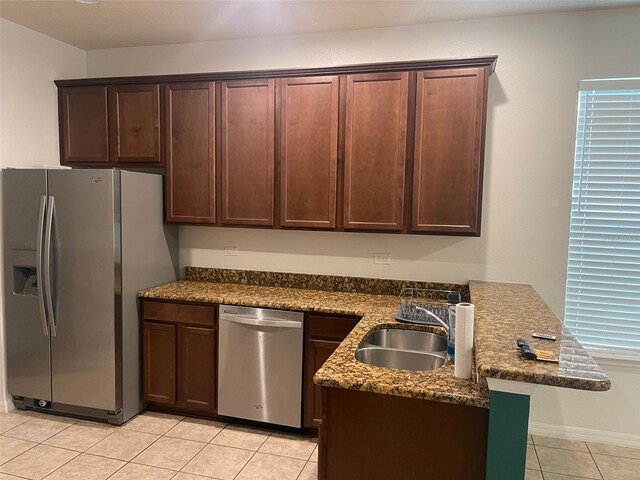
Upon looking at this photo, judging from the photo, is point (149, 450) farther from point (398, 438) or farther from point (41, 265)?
point (398, 438)

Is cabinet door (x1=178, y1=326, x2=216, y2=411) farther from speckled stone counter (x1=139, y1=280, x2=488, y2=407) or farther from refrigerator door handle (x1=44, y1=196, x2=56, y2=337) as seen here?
refrigerator door handle (x1=44, y1=196, x2=56, y2=337)

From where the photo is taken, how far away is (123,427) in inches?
118

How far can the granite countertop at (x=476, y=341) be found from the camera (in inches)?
51.9

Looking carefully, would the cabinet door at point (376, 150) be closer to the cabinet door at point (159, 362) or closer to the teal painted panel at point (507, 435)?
the cabinet door at point (159, 362)

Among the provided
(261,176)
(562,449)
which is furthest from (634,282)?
(261,176)

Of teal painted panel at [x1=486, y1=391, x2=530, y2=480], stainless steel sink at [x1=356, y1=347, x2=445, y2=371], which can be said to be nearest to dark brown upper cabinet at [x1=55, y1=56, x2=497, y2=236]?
stainless steel sink at [x1=356, y1=347, x2=445, y2=371]

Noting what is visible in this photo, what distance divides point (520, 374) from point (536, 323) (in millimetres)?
699

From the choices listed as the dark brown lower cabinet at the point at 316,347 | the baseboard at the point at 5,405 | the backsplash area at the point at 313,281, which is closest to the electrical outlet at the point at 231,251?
the backsplash area at the point at 313,281

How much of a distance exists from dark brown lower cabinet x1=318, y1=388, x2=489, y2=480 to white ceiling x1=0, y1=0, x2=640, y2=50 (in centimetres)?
233

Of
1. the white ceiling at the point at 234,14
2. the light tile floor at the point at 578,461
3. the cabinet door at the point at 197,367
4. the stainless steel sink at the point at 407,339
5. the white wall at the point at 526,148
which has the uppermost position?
the white ceiling at the point at 234,14

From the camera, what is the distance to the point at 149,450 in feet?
8.91

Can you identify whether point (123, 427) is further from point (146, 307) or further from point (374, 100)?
point (374, 100)

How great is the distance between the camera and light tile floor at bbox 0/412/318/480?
97.7 inches

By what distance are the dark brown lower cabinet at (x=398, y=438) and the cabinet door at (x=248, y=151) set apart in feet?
5.68
